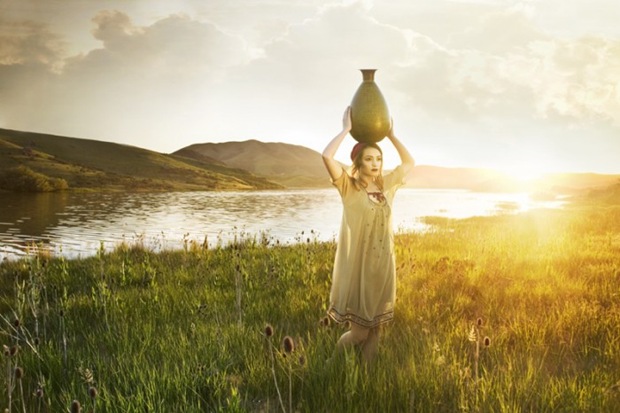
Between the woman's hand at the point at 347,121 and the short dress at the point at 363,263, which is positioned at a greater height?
the woman's hand at the point at 347,121

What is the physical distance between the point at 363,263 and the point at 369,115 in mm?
1366

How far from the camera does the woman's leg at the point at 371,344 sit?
13.6 ft

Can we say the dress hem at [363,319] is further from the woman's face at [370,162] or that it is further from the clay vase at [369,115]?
the clay vase at [369,115]

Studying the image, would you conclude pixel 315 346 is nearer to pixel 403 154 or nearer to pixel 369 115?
pixel 403 154

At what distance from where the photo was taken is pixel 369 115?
13.7 ft

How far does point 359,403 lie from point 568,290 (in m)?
4.83

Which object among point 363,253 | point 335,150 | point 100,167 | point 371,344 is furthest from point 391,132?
point 100,167

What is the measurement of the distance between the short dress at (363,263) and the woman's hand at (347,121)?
1.34ft

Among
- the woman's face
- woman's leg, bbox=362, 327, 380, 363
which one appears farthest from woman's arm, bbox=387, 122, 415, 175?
woman's leg, bbox=362, 327, 380, 363

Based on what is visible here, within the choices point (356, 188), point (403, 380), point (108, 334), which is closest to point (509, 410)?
point (403, 380)

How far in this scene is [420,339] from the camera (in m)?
4.48

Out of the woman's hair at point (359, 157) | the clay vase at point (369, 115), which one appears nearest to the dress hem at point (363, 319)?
the woman's hair at point (359, 157)

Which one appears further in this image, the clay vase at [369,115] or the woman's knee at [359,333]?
the clay vase at [369,115]

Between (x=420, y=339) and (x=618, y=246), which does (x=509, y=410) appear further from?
(x=618, y=246)
